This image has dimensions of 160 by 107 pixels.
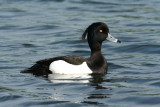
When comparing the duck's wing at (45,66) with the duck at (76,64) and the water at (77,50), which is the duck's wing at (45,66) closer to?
the duck at (76,64)

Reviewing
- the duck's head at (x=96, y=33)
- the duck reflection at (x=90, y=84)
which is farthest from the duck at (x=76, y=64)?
the duck reflection at (x=90, y=84)

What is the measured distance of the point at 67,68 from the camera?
11.9 meters

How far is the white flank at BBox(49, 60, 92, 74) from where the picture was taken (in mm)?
11875

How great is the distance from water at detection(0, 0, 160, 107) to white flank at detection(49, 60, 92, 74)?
19 cm

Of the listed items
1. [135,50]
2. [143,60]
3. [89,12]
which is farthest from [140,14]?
[143,60]

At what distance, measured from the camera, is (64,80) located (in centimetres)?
1141

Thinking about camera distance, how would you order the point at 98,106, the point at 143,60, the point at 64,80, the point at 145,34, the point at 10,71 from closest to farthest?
1. the point at 98,106
2. the point at 64,80
3. the point at 10,71
4. the point at 143,60
5. the point at 145,34

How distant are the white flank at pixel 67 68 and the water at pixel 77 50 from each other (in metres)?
0.19

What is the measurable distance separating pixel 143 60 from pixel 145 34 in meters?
4.13

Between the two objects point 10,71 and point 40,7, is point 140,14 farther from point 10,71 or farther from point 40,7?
point 10,71

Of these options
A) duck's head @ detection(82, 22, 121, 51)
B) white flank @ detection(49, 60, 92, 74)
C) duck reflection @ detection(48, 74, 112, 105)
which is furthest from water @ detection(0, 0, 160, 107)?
duck's head @ detection(82, 22, 121, 51)

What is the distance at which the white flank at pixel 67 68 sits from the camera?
39.0 feet

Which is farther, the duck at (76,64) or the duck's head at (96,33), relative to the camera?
the duck's head at (96,33)

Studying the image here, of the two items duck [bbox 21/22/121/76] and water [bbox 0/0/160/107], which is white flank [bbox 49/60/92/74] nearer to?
duck [bbox 21/22/121/76]
